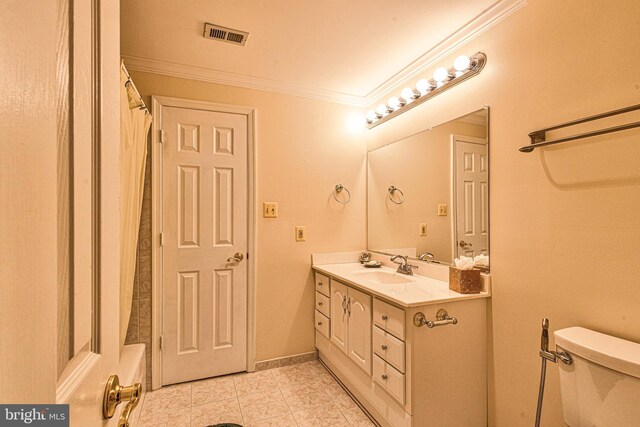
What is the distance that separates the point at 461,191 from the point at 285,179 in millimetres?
1375

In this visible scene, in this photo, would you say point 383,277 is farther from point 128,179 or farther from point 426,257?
point 128,179

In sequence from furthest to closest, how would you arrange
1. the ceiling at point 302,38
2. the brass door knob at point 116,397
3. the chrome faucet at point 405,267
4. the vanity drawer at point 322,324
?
the vanity drawer at point 322,324 < the chrome faucet at point 405,267 < the ceiling at point 302,38 < the brass door knob at point 116,397

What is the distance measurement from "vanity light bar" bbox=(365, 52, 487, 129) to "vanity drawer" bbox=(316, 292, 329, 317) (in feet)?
5.16

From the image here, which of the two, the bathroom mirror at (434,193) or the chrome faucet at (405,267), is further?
the chrome faucet at (405,267)

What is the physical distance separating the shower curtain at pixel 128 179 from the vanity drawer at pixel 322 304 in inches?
53.4

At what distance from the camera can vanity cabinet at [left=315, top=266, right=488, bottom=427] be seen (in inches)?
60.8

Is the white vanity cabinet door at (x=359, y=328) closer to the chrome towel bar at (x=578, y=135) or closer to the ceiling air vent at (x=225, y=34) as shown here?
the chrome towel bar at (x=578, y=135)

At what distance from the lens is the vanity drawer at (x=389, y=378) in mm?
1585

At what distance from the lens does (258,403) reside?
2.06 meters

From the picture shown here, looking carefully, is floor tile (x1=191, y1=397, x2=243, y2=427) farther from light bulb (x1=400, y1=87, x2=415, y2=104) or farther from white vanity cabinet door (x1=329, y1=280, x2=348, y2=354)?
light bulb (x1=400, y1=87, x2=415, y2=104)

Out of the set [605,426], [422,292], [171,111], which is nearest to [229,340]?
[422,292]

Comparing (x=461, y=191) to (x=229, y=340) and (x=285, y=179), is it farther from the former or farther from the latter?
(x=229, y=340)

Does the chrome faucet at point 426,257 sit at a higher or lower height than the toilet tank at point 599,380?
higher

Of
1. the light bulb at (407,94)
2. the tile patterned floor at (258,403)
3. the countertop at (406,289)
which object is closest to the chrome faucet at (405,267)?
the countertop at (406,289)
